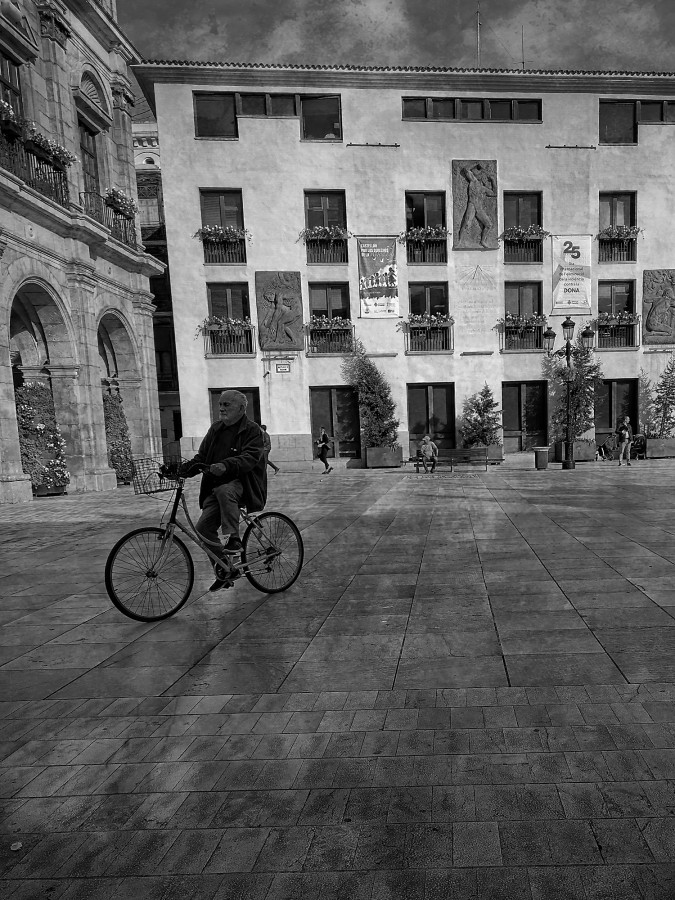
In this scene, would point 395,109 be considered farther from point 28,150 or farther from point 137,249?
point 28,150

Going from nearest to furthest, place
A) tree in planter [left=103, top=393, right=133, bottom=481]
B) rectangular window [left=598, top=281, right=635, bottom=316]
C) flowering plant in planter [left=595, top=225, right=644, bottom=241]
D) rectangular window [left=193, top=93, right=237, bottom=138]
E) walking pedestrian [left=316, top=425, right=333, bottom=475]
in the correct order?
tree in planter [left=103, top=393, right=133, bottom=481]
walking pedestrian [left=316, top=425, right=333, bottom=475]
rectangular window [left=193, top=93, right=237, bottom=138]
flowering plant in planter [left=595, top=225, right=644, bottom=241]
rectangular window [left=598, top=281, right=635, bottom=316]

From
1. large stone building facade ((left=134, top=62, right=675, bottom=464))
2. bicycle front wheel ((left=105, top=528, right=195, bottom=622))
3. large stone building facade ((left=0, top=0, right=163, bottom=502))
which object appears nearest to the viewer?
bicycle front wheel ((left=105, top=528, right=195, bottom=622))

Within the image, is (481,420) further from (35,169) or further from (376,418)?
(35,169)

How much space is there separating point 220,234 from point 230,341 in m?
4.14

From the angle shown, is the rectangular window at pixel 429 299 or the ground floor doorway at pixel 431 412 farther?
the ground floor doorway at pixel 431 412

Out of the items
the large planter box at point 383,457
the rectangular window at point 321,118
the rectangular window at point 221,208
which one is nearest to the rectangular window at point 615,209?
the rectangular window at point 321,118

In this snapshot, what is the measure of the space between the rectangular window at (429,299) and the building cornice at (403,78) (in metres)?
7.74

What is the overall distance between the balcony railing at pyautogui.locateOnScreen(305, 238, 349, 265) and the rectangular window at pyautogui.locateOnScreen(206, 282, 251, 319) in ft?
9.78

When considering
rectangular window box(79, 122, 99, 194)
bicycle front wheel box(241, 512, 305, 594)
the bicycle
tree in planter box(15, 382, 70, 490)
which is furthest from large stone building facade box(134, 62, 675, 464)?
the bicycle

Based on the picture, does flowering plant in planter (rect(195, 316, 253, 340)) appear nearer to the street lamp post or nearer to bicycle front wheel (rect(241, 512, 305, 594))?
the street lamp post

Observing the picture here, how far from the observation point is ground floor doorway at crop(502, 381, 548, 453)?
23.7m

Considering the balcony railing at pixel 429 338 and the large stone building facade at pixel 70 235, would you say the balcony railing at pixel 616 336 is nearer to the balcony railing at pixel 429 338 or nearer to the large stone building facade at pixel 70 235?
the balcony railing at pixel 429 338

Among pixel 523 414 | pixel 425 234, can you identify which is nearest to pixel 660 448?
pixel 523 414

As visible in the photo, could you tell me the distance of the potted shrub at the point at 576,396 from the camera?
2298 cm
